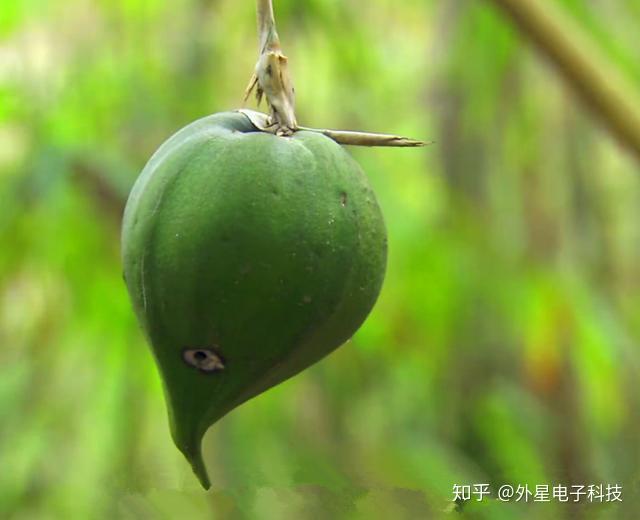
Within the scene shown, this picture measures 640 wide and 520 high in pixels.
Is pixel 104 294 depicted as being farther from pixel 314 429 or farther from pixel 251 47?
pixel 251 47

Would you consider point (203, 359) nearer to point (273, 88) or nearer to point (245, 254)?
point (245, 254)

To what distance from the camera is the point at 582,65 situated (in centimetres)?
147

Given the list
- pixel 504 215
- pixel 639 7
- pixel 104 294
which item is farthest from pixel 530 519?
pixel 639 7

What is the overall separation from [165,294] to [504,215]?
188 centimetres

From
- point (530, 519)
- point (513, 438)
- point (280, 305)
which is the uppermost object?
point (280, 305)

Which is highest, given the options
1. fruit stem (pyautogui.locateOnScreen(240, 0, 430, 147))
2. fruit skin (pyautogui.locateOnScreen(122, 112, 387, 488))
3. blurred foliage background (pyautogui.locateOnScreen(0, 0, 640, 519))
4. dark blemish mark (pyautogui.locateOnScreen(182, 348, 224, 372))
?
fruit stem (pyautogui.locateOnScreen(240, 0, 430, 147))

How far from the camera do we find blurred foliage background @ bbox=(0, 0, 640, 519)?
5.14 feet

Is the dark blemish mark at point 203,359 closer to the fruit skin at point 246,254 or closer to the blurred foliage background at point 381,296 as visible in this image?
the fruit skin at point 246,254

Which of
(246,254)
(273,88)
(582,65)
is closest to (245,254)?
(246,254)

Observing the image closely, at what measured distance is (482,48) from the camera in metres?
2.09

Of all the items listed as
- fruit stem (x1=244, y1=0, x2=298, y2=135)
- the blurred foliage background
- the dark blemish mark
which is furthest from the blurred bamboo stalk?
the dark blemish mark

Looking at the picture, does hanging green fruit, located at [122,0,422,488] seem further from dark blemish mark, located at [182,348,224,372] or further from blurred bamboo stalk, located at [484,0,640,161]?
blurred bamboo stalk, located at [484,0,640,161]

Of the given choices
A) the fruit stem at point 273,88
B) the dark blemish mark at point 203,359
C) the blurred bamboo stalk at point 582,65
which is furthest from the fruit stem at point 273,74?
the blurred bamboo stalk at point 582,65

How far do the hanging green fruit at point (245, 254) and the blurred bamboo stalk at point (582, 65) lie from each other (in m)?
0.80
